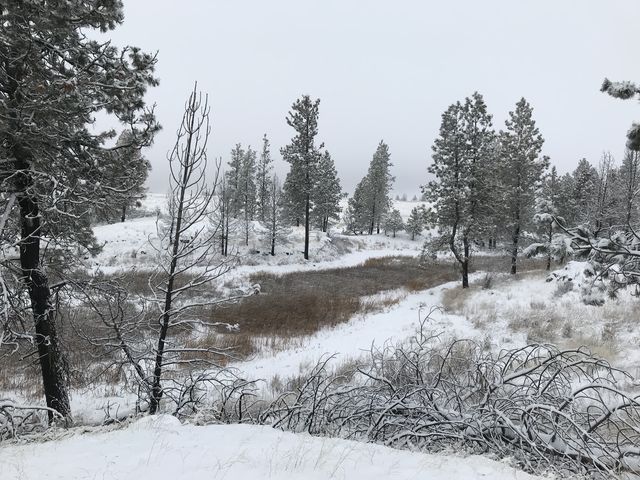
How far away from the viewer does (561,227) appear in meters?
4.10

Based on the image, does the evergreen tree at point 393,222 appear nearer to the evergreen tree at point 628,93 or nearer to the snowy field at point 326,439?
the snowy field at point 326,439

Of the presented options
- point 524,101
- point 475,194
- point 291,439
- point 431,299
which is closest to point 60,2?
point 291,439

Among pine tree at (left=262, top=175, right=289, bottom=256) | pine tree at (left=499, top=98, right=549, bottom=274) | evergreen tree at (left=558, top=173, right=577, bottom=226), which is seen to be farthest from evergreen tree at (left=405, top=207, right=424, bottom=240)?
pine tree at (left=499, top=98, right=549, bottom=274)

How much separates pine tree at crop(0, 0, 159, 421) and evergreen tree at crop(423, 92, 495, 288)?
17.6 meters

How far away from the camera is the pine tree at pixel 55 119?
16.0 feet

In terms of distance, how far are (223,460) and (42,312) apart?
4570 mm

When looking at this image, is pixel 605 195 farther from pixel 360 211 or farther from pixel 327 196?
pixel 360 211

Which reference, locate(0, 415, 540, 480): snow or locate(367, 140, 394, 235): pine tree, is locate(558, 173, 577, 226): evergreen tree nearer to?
locate(367, 140, 394, 235): pine tree

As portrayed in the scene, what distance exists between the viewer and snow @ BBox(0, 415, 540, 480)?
2998 mm

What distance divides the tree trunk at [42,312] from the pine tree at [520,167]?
21.7m

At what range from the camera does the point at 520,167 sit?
2247cm

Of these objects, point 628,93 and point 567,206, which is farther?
point 567,206

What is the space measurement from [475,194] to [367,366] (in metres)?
14.1

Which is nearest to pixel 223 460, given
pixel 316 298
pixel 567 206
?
pixel 316 298
